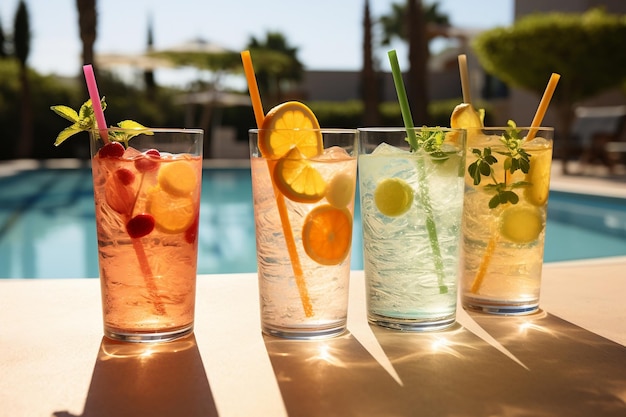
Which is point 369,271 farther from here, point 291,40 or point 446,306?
point 291,40

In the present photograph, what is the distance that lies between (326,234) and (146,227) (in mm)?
372

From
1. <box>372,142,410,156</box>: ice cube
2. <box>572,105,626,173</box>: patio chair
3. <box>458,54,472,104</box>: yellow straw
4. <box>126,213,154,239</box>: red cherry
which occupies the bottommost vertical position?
<box>572,105,626,173</box>: patio chair

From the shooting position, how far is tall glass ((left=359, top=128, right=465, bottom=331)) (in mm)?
1612

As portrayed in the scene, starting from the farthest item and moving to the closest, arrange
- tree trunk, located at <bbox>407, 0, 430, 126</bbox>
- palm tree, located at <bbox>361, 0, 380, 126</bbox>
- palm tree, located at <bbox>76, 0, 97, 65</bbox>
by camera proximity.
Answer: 1. palm tree, located at <bbox>361, 0, 380, 126</bbox>
2. tree trunk, located at <bbox>407, 0, 430, 126</bbox>
3. palm tree, located at <bbox>76, 0, 97, 65</bbox>

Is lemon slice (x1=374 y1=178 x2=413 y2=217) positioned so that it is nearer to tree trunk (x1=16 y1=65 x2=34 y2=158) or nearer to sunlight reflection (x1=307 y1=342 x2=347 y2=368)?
sunlight reflection (x1=307 y1=342 x2=347 y2=368)

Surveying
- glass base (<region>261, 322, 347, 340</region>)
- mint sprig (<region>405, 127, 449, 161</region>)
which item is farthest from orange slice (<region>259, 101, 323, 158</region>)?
glass base (<region>261, 322, 347, 340</region>)

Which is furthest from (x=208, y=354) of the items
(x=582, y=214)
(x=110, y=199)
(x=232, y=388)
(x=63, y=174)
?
(x=63, y=174)

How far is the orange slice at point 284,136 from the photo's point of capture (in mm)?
1506

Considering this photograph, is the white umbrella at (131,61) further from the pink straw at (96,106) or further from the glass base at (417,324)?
the glass base at (417,324)

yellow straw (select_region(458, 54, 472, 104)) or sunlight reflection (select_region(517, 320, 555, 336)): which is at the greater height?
yellow straw (select_region(458, 54, 472, 104))

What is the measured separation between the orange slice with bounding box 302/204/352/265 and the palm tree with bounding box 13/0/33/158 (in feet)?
60.3

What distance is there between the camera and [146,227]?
4.84ft

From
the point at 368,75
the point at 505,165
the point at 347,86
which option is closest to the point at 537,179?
the point at 505,165

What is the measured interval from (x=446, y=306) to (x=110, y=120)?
19232 mm
